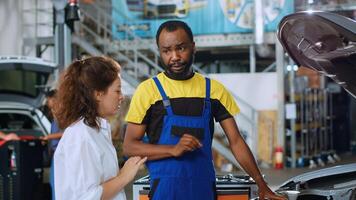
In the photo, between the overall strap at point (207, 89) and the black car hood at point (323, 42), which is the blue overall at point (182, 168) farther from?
the black car hood at point (323, 42)

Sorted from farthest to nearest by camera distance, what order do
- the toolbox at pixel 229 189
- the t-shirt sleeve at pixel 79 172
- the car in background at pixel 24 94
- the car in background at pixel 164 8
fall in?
1. the car in background at pixel 164 8
2. the car in background at pixel 24 94
3. the toolbox at pixel 229 189
4. the t-shirt sleeve at pixel 79 172

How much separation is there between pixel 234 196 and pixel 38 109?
6035 millimetres

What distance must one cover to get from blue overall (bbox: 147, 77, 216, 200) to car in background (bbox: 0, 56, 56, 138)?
5.67 metres

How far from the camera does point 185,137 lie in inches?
97.5

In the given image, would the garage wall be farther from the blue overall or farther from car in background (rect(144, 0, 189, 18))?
the blue overall

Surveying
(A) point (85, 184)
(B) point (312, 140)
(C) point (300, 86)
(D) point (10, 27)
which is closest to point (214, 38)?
(C) point (300, 86)

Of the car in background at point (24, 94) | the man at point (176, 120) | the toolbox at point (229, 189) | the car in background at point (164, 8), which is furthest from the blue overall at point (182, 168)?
the car in background at point (164, 8)

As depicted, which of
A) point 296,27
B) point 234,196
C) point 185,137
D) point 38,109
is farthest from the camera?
point 38,109

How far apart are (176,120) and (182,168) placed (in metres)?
0.21

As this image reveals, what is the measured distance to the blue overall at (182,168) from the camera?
2.58m

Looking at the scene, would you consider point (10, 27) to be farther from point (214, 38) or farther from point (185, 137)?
point (185, 137)

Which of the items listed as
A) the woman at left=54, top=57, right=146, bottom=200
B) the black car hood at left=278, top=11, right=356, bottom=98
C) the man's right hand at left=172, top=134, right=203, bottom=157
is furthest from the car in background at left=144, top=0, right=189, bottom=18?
the woman at left=54, top=57, right=146, bottom=200

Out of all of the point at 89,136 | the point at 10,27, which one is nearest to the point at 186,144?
the point at 89,136

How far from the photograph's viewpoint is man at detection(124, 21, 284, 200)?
2586 mm
